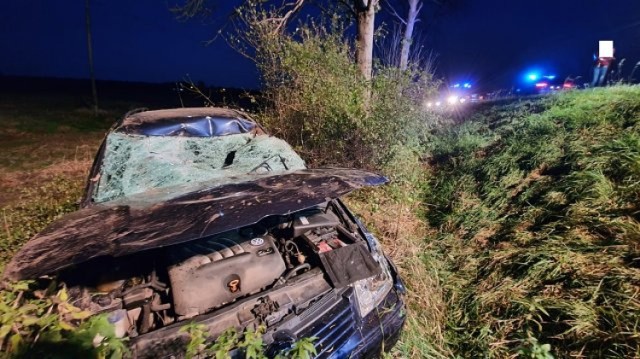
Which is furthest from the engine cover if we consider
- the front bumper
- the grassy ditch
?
the grassy ditch

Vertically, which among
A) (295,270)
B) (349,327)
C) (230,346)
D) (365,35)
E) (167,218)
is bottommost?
(349,327)

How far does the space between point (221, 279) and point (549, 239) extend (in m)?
2.80

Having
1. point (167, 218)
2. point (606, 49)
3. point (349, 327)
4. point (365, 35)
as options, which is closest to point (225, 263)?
point (167, 218)

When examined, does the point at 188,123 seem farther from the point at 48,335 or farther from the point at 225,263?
the point at 48,335

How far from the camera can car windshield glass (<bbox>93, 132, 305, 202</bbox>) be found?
2834 mm

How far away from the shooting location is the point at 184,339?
66.9 inches

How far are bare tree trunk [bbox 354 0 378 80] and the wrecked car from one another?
4.26 m

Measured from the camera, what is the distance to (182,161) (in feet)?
10.5

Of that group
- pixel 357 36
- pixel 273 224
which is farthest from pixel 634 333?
pixel 357 36

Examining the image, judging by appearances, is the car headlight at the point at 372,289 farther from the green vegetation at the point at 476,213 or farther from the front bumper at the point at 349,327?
the green vegetation at the point at 476,213

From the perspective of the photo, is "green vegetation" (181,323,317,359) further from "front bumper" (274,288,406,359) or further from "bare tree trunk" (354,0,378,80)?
"bare tree trunk" (354,0,378,80)

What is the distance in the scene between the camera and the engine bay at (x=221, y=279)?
1.92 m

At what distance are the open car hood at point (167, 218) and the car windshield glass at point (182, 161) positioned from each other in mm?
366

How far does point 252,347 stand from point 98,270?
1.27m
